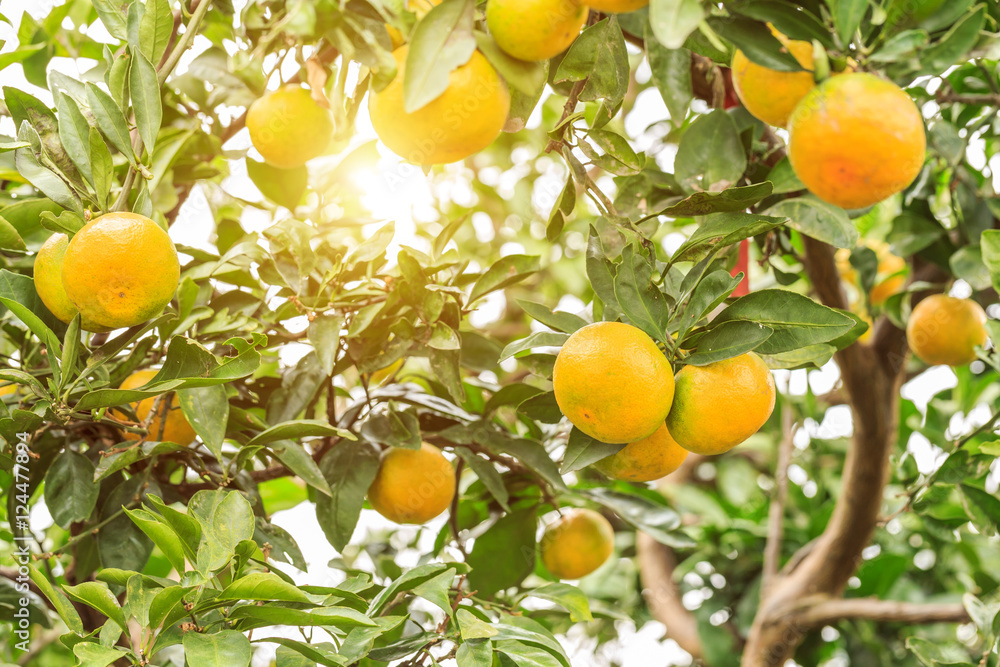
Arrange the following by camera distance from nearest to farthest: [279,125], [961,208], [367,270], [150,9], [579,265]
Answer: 1. [150,9]
2. [279,125]
3. [367,270]
4. [961,208]
5. [579,265]

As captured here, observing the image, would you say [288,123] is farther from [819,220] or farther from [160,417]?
[819,220]

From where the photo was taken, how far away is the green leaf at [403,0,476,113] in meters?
0.53

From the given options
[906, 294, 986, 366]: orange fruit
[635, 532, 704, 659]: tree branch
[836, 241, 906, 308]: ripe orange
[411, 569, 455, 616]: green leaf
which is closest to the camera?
[411, 569, 455, 616]: green leaf

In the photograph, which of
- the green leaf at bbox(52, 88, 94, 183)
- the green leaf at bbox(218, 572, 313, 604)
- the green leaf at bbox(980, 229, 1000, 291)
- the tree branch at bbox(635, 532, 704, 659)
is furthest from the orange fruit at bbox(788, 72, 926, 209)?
the tree branch at bbox(635, 532, 704, 659)

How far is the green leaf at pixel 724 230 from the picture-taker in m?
0.68

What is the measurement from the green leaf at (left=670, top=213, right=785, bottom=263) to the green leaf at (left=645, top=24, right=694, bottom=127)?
0.10 m

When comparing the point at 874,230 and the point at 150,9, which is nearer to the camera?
the point at 150,9

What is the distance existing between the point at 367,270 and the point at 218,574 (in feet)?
1.31

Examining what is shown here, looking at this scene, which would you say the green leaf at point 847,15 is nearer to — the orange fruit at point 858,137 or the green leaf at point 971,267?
the orange fruit at point 858,137

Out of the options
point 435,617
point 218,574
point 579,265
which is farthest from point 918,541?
point 218,574

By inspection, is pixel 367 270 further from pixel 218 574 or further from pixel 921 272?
pixel 921 272

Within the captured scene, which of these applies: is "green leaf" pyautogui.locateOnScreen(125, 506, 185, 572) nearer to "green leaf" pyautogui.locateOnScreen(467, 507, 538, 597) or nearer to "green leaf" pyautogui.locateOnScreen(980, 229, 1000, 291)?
"green leaf" pyautogui.locateOnScreen(467, 507, 538, 597)

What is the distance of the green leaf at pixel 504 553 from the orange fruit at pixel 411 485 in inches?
5.6

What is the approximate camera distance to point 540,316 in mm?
806
